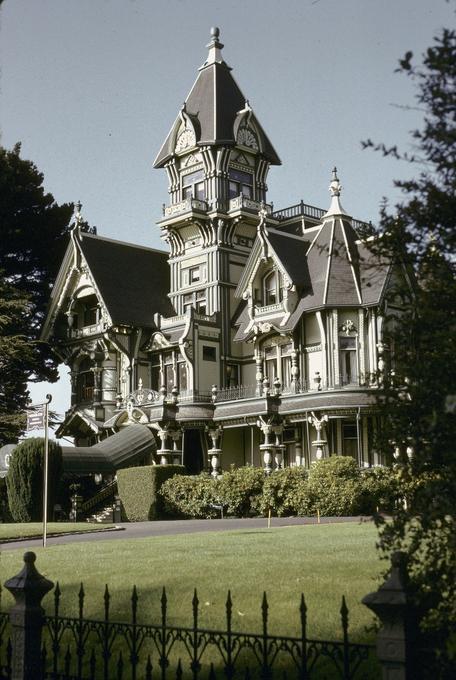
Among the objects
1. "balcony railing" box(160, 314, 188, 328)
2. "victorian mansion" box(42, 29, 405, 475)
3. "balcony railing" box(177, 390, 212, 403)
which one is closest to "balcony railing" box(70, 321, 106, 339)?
"victorian mansion" box(42, 29, 405, 475)

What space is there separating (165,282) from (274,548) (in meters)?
38.9

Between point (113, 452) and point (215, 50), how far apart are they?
1042 inches

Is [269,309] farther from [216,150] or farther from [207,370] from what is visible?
[216,150]

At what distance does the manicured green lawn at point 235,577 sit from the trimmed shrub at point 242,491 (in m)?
14.4

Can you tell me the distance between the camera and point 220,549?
1619 centimetres

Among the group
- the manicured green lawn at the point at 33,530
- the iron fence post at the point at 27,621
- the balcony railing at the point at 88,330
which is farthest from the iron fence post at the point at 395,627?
the balcony railing at the point at 88,330

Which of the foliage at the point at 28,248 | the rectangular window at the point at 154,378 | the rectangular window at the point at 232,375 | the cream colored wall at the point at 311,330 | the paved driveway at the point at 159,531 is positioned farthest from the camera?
the foliage at the point at 28,248

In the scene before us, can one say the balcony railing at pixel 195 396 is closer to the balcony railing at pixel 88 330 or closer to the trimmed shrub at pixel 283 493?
the balcony railing at pixel 88 330

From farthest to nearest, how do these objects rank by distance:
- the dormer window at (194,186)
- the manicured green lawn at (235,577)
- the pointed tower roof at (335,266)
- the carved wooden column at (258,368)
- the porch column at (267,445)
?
the dormer window at (194,186), the carved wooden column at (258,368), the pointed tower roof at (335,266), the porch column at (267,445), the manicured green lawn at (235,577)

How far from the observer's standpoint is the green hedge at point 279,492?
101 feet

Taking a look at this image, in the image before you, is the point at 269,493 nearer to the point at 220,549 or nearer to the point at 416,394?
the point at 220,549

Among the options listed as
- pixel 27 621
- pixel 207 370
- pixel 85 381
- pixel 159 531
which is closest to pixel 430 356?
pixel 27 621

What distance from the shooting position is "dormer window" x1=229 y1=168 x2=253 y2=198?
1997 inches

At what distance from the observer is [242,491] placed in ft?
107
